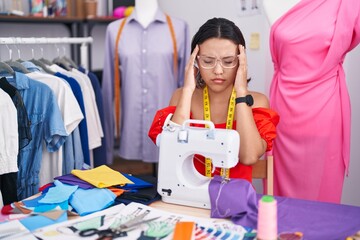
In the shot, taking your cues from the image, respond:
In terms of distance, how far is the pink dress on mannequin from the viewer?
2.35 meters

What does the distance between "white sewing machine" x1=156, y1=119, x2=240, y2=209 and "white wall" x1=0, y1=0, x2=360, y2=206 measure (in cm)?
163

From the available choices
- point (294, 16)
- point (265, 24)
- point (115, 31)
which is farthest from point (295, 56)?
point (115, 31)

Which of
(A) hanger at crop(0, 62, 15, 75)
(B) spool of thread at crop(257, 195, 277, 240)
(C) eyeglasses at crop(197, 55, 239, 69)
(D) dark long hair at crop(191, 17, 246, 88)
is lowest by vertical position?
(B) spool of thread at crop(257, 195, 277, 240)

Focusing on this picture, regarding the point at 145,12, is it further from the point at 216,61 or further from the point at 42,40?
the point at 216,61

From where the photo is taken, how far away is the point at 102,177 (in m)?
1.74

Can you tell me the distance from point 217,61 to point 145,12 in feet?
5.04

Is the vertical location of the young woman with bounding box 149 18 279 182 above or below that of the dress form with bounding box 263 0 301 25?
below

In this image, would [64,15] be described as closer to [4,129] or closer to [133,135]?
[133,135]

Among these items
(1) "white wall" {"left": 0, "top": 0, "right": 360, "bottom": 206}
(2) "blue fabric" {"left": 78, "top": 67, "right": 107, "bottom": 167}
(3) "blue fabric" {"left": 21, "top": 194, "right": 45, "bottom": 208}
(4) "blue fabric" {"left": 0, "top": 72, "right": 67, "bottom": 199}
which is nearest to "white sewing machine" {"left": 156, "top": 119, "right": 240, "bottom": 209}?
(3) "blue fabric" {"left": 21, "top": 194, "right": 45, "bottom": 208}

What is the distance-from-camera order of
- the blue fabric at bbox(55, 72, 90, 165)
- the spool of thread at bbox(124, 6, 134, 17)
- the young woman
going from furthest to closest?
the spool of thread at bbox(124, 6, 134, 17), the blue fabric at bbox(55, 72, 90, 165), the young woman

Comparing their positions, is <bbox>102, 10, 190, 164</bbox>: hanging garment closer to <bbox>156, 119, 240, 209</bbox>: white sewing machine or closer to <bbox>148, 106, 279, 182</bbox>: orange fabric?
<bbox>148, 106, 279, 182</bbox>: orange fabric

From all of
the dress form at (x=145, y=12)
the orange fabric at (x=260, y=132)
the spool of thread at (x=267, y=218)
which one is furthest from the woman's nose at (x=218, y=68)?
the dress form at (x=145, y=12)

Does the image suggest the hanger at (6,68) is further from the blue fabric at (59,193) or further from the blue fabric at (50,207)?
the blue fabric at (50,207)

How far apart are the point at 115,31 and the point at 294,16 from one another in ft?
4.40
